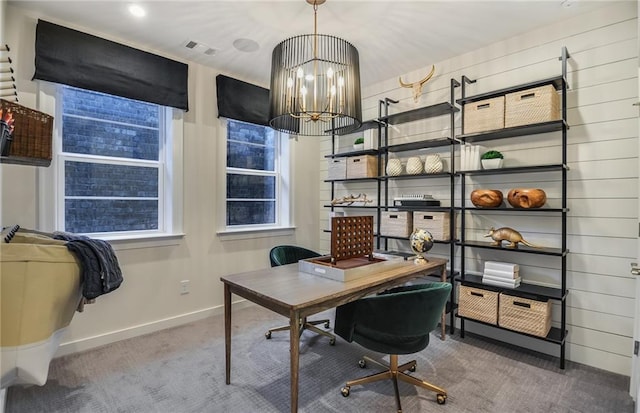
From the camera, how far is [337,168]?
164 inches

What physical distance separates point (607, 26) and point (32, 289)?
155 inches

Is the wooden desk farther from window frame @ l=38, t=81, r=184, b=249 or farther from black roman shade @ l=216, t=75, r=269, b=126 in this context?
black roman shade @ l=216, t=75, r=269, b=126

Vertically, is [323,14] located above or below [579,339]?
above

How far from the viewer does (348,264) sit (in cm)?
237

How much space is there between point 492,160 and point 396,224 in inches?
43.6

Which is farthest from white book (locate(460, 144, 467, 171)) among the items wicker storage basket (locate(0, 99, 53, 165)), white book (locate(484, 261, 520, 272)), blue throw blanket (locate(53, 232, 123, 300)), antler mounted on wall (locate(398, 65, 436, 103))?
wicker storage basket (locate(0, 99, 53, 165))

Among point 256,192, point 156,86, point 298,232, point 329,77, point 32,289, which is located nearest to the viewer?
point 32,289

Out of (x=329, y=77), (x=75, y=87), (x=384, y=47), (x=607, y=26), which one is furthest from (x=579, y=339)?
(x=75, y=87)

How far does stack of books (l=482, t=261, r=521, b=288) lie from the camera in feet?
8.95

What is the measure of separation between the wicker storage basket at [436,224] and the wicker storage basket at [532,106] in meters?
0.96

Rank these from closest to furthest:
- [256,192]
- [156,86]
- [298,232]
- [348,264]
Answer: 1. [348,264]
2. [156,86]
3. [256,192]
4. [298,232]

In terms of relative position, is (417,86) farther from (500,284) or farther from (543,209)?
(500,284)

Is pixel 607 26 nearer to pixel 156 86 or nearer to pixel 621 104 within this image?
pixel 621 104

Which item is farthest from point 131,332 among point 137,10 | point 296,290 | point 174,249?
point 137,10
